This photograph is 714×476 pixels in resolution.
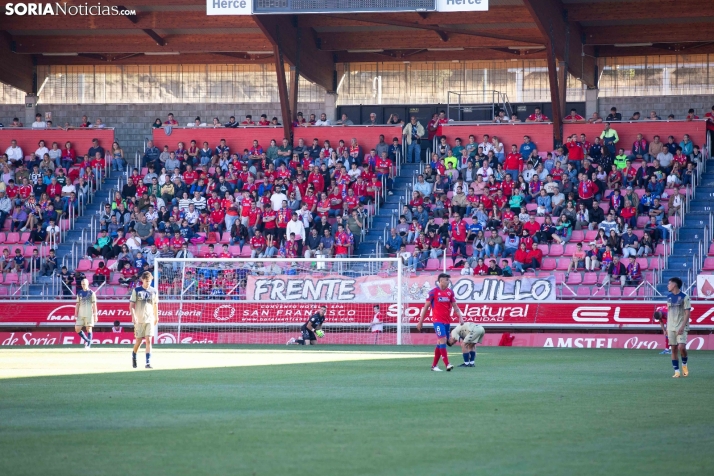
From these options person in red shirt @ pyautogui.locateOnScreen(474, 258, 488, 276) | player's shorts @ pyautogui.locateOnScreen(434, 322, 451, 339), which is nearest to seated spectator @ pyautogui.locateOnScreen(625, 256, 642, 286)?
person in red shirt @ pyautogui.locateOnScreen(474, 258, 488, 276)

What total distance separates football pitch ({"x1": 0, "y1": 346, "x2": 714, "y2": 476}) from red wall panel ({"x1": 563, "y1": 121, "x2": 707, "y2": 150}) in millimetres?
19149

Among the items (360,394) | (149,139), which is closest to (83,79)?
(149,139)

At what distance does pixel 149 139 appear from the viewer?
41688 millimetres

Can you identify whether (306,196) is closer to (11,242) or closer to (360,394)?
(11,242)

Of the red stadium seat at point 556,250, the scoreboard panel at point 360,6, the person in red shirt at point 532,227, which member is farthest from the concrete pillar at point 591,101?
the scoreboard panel at point 360,6

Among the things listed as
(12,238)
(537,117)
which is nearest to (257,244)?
(12,238)

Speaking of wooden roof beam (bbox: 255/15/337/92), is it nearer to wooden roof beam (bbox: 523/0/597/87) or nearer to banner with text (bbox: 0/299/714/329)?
wooden roof beam (bbox: 523/0/597/87)

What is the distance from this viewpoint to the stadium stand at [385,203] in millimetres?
30406

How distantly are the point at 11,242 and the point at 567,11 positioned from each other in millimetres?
21166

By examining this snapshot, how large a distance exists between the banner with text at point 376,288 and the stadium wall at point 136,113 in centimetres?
1412

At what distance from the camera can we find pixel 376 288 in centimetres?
2936

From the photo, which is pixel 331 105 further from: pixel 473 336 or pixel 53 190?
pixel 473 336

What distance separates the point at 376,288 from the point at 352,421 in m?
19.3

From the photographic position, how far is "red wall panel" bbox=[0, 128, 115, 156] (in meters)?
39.9
